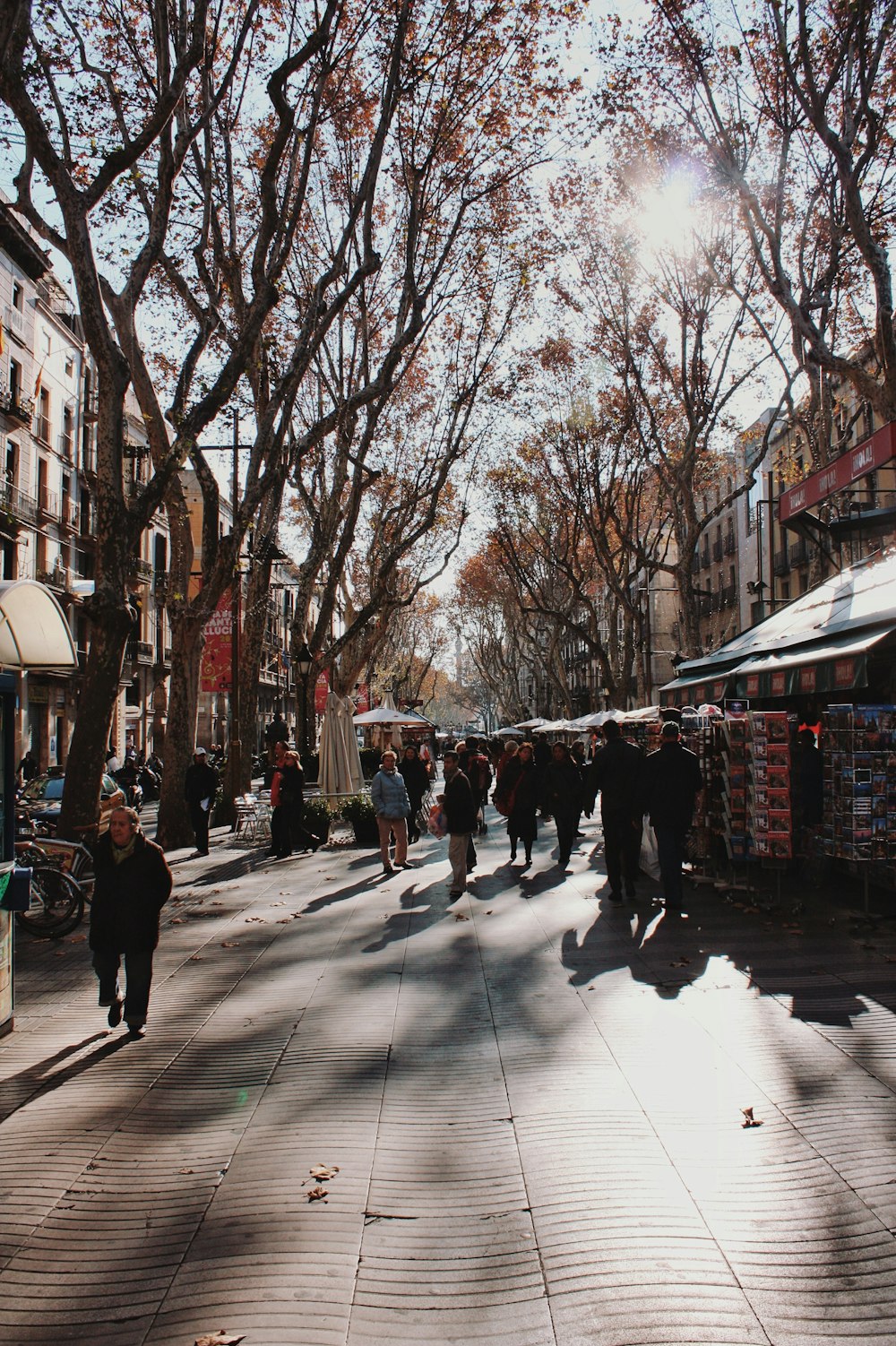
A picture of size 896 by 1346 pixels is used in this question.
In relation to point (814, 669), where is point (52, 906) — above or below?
below

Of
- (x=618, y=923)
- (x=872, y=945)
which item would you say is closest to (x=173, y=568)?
(x=618, y=923)

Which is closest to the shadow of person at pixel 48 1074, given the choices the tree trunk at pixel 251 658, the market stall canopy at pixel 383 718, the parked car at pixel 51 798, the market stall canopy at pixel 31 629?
the market stall canopy at pixel 31 629

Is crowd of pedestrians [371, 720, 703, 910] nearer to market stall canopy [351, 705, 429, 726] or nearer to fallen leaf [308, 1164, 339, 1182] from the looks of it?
fallen leaf [308, 1164, 339, 1182]

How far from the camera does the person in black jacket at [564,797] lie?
1370 centimetres

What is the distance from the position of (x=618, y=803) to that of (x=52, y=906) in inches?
211

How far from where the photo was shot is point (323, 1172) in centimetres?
403

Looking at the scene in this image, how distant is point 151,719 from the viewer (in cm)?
4847

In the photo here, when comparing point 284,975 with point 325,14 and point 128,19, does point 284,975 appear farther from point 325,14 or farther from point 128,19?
point 128,19

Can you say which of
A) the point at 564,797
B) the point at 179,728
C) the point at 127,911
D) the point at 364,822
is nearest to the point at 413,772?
the point at 364,822

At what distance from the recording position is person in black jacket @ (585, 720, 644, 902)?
10.1 m

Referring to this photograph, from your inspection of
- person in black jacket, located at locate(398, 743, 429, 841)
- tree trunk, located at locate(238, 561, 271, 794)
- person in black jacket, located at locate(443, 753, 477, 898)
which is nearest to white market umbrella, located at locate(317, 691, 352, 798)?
tree trunk, located at locate(238, 561, 271, 794)

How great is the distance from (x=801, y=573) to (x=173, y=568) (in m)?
26.8

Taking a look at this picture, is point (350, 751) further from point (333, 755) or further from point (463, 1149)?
point (463, 1149)

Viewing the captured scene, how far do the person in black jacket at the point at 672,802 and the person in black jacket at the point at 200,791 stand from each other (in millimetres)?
7598
